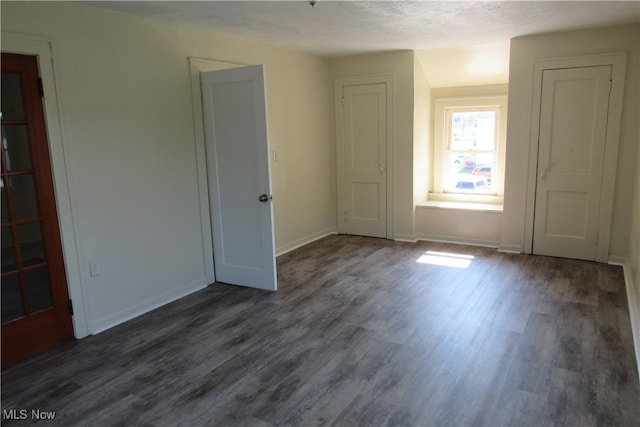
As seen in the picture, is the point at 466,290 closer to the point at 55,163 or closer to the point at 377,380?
the point at 377,380

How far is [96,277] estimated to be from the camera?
10.6 ft

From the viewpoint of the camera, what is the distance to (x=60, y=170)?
295cm

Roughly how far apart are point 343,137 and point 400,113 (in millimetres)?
852

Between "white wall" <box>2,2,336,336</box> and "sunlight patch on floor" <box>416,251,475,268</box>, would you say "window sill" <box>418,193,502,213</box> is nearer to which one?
"sunlight patch on floor" <box>416,251,475,268</box>

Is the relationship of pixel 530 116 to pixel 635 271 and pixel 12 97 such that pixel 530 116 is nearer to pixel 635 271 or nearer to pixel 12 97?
pixel 635 271

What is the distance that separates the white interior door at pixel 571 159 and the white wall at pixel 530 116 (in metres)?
0.15

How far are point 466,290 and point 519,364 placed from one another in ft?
4.11

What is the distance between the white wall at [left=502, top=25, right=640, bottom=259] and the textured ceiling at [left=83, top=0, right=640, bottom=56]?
19 centimetres

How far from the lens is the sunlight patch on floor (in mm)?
4629

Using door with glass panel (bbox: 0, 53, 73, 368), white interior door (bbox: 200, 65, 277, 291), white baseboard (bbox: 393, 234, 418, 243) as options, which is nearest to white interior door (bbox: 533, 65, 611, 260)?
white baseboard (bbox: 393, 234, 418, 243)

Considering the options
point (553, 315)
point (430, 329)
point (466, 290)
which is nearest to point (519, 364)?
point (430, 329)

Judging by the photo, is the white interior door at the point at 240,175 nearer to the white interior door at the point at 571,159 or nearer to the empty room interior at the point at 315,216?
the empty room interior at the point at 315,216

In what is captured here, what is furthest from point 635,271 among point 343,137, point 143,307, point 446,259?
point 143,307

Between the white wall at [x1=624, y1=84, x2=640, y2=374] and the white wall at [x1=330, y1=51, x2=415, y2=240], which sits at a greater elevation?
the white wall at [x1=330, y1=51, x2=415, y2=240]
